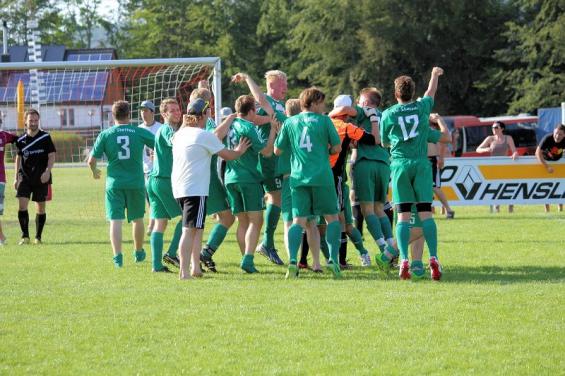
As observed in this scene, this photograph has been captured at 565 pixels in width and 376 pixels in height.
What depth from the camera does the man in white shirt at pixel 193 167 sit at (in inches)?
397

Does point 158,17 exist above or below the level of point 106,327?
above

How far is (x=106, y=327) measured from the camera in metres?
7.75

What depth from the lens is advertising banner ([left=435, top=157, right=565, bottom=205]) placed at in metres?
19.1

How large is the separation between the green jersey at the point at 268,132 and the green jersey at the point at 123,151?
4.35ft

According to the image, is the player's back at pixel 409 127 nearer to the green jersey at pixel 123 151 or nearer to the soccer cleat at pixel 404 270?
the soccer cleat at pixel 404 270

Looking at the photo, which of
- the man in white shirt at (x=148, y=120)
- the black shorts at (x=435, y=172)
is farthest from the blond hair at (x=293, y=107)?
the black shorts at (x=435, y=172)

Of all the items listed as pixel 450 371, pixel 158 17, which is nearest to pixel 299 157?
pixel 450 371

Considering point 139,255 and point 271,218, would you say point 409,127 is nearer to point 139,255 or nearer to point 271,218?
point 271,218

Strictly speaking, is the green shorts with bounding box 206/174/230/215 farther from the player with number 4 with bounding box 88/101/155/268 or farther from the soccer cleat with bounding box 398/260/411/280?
the soccer cleat with bounding box 398/260/411/280

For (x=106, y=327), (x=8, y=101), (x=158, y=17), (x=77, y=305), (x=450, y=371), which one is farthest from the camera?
(x=158, y=17)

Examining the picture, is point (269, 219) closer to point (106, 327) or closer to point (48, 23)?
point (106, 327)

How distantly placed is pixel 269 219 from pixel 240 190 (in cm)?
90

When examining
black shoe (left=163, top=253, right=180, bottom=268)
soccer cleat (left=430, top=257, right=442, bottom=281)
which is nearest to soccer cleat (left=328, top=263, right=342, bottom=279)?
soccer cleat (left=430, top=257, right=442, bottom=281)

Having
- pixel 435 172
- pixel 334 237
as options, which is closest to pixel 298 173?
pixel 334 237
